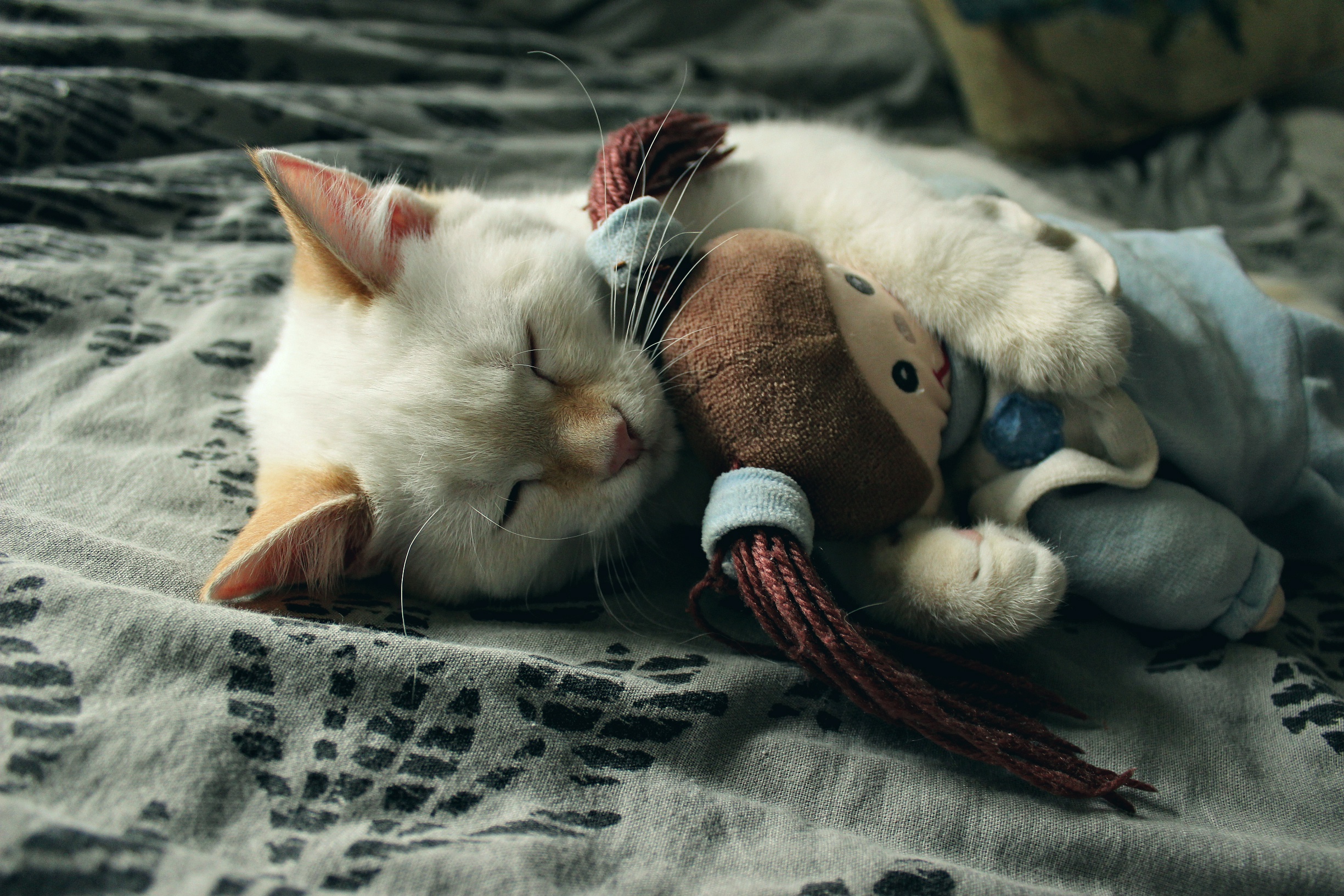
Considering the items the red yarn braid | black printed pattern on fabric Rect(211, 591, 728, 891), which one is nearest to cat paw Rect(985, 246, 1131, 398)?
the red yarn braid

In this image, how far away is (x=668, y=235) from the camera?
2.86 feet

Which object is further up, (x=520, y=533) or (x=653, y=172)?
(x=653, y=172)

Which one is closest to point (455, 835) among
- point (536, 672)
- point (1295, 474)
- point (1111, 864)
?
point (536, 672)

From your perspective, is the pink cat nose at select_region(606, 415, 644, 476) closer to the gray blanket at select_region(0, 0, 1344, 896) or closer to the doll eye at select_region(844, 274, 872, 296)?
the gray blanket at select_region(0, 0, 1344, 896)

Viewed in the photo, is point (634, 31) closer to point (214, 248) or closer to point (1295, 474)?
point (214, 248)

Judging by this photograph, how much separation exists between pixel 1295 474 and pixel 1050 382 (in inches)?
14.5

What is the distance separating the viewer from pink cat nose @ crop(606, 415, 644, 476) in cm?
84

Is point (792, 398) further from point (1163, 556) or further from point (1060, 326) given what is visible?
point (1163, 556)

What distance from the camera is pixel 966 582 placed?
2.64ft

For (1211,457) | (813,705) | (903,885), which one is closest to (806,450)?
(813,705)

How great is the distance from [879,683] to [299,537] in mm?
612

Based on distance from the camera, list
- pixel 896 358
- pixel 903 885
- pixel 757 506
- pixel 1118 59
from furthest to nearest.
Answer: pixel 1118 59
pixel 896 358
pixel 757 506
pixel 903 885

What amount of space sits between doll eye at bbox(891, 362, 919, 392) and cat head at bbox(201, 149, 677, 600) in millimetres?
262

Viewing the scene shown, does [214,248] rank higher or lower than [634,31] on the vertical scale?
lower
